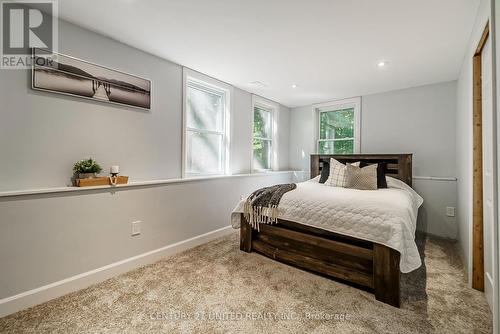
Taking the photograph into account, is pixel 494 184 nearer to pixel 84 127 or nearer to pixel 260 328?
pixel 260 328

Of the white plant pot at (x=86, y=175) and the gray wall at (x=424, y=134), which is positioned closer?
the white plant pot at (x=86, y=175)

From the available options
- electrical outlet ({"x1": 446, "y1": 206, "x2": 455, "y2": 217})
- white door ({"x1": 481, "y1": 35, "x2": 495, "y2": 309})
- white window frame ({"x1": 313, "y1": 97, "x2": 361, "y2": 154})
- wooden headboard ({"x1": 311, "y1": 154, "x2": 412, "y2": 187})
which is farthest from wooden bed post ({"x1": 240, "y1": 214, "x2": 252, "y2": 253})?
electrical outlet ({"x1": 446, "y1": 206, "x2": 455, "y2": 217})

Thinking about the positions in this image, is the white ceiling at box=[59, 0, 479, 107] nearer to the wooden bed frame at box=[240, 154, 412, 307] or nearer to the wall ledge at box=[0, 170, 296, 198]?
the wall ledge at box=[0, 170, 296, 198]

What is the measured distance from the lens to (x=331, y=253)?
2.04m

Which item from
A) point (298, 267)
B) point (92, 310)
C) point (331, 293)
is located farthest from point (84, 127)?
point (331, 293)

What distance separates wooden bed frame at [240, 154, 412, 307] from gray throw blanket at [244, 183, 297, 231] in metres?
0.09

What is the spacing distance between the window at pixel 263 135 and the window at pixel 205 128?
0.73 m

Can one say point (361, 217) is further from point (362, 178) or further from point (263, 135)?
point (263, 135)

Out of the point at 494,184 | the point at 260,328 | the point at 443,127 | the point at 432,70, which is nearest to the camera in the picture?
the point at 494,184

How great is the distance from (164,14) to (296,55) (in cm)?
137

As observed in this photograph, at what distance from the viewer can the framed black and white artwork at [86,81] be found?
178cm

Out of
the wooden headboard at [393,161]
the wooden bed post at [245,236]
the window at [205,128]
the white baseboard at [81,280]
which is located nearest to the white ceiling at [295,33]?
the window at [205,128]

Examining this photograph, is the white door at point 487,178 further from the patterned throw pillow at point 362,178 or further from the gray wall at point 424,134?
the gray wall at point 424,134

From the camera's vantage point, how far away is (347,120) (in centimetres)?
417
